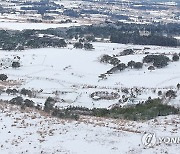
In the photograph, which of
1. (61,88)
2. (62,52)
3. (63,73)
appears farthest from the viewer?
(62,52)

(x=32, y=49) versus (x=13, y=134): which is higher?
(x=13, y=134)

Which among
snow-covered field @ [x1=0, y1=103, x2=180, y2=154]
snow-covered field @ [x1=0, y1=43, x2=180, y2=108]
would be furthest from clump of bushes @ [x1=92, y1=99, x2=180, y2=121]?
snow-covered field @ [x1=0, y1=43, x2=180, y2=108]

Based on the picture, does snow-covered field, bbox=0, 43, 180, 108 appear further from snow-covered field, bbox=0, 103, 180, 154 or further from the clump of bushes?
snow-covered field, bbox=0, 103, 180, 154

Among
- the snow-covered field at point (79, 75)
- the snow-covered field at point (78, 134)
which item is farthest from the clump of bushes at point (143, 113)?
the snow-covered field at point (79, 75)

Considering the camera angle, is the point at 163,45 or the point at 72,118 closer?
the point at 72,118

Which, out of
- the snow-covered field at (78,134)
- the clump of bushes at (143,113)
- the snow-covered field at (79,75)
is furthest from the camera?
the snow-covered field at (79,75)

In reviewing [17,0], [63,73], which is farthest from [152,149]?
[17,0]

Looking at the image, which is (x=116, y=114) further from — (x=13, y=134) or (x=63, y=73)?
(x=63, y=73)

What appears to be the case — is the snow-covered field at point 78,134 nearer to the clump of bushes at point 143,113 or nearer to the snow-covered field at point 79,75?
the clump of bushes at point 143,113
